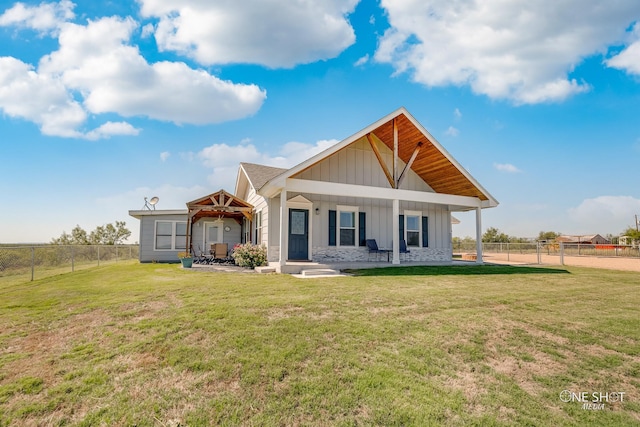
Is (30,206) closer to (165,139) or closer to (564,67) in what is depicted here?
(165,139)

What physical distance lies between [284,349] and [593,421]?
279cm

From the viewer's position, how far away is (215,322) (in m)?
4.30

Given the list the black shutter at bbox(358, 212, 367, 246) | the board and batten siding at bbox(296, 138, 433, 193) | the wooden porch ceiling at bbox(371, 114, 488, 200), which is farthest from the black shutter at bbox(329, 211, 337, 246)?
the wooden porch ceiling at bbox(371, 114, 488, 200)

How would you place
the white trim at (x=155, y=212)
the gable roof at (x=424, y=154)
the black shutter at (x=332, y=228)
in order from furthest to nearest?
the white trim at (x=155, y=212), the black shutter at (x=332, y=228), the gable roof at (x=424, y=154)

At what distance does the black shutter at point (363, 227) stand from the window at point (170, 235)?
30.6ft

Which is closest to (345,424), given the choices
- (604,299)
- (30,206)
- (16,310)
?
(16,310)

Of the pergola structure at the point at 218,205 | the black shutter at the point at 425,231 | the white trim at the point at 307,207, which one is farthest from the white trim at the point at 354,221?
the pergola structure at the point at 218,205

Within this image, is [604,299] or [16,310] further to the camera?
[604,299]

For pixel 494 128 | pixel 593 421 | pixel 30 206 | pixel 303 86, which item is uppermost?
pixel 303 86

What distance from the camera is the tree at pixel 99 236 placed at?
93.4 feet

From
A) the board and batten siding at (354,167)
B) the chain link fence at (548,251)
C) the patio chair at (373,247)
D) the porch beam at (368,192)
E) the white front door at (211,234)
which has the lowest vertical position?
the chain link fence at (548,251)

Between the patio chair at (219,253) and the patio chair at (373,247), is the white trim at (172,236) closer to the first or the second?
the patio chair at (219,253)

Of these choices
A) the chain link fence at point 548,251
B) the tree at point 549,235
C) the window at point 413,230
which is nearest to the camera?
the window at point 413,230

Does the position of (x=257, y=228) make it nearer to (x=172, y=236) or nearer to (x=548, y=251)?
(x=172, y=236)
